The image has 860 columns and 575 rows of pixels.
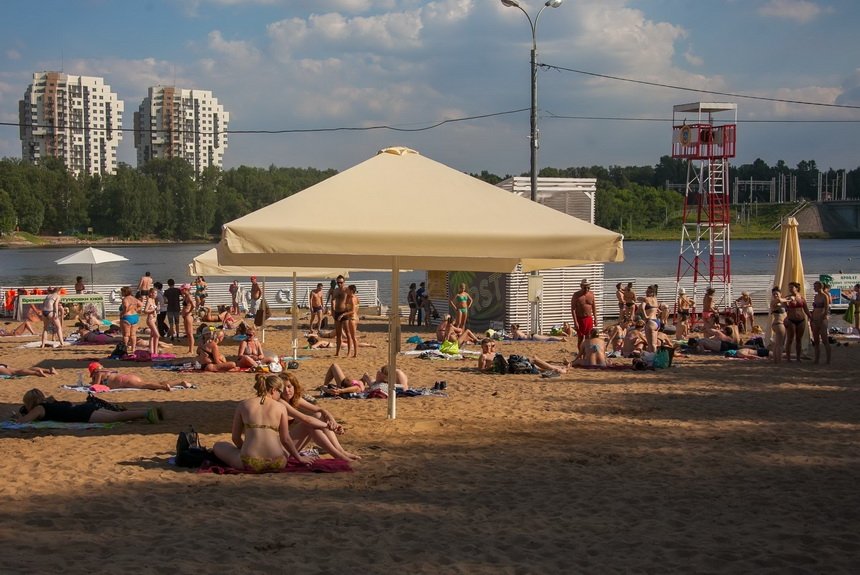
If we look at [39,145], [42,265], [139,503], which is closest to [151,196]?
[42,265]

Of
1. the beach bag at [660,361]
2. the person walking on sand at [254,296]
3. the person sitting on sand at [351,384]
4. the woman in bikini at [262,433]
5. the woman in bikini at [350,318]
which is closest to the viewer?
the woman in bikini at [262,433]

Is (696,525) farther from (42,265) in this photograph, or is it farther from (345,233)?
(42,265)

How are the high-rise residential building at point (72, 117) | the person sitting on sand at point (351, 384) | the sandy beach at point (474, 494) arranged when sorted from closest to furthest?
1. the sandy beach at point (474, 494)
2. the person sitting on sand at point (351, 384)
3. the high-rise residential building at point (72, 117)

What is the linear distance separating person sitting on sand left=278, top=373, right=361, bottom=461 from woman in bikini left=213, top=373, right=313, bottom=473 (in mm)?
180

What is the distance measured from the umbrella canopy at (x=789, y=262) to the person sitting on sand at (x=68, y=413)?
1229 cm

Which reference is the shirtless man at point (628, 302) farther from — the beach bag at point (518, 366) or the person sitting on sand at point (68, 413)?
the person sitting on sand at point (68, 413)

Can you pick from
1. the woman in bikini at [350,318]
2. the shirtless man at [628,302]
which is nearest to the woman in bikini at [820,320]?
the shirtless man at [628,302]

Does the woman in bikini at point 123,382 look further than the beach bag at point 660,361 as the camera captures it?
No

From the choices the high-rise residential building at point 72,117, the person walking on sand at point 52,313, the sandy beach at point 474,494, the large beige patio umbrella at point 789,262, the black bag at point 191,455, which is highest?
the high-rise residential building at point 72,117

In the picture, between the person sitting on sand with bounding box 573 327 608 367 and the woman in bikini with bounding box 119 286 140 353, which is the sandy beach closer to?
the person sitting on sand with bounding box 573 327 608 367

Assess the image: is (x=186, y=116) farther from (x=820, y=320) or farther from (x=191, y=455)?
(x=191, y=455)

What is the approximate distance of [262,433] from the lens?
301 inches

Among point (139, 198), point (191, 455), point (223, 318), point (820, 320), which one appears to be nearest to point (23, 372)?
point (191, 455)

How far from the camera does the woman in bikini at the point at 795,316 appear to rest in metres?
16.7
